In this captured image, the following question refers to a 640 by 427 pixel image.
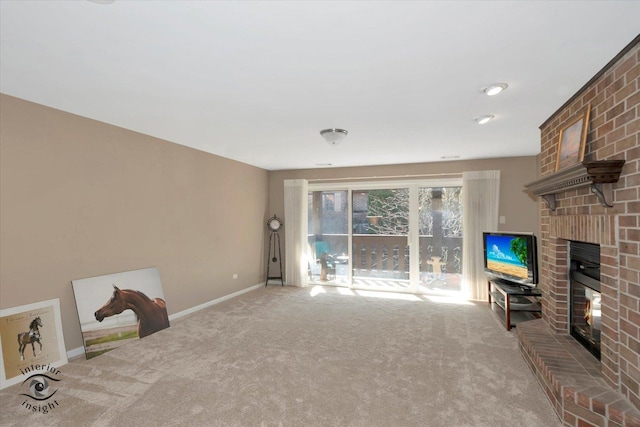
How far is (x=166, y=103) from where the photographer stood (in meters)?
2.69

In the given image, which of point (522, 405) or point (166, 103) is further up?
point (166, 103)

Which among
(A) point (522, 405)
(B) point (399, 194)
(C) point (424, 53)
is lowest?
(A) point (522, 405)

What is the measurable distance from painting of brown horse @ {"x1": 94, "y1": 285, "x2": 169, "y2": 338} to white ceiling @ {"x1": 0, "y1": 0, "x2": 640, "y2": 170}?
1.95 m

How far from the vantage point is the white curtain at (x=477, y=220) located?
16.6 feet

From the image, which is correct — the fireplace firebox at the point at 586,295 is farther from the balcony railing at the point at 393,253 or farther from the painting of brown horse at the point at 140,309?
the painting of brown horse at the point at 140,309

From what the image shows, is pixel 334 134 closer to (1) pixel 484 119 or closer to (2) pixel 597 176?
(1) pixel 484 119

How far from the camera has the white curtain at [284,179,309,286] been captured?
6.19 meters

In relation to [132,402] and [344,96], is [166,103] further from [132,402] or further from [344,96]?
[132,402]

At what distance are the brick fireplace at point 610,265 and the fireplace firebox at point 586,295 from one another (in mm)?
121

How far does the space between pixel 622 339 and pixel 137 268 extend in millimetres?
4441

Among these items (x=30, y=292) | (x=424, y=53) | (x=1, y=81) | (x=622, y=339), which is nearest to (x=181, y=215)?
(x=30, y=292)
